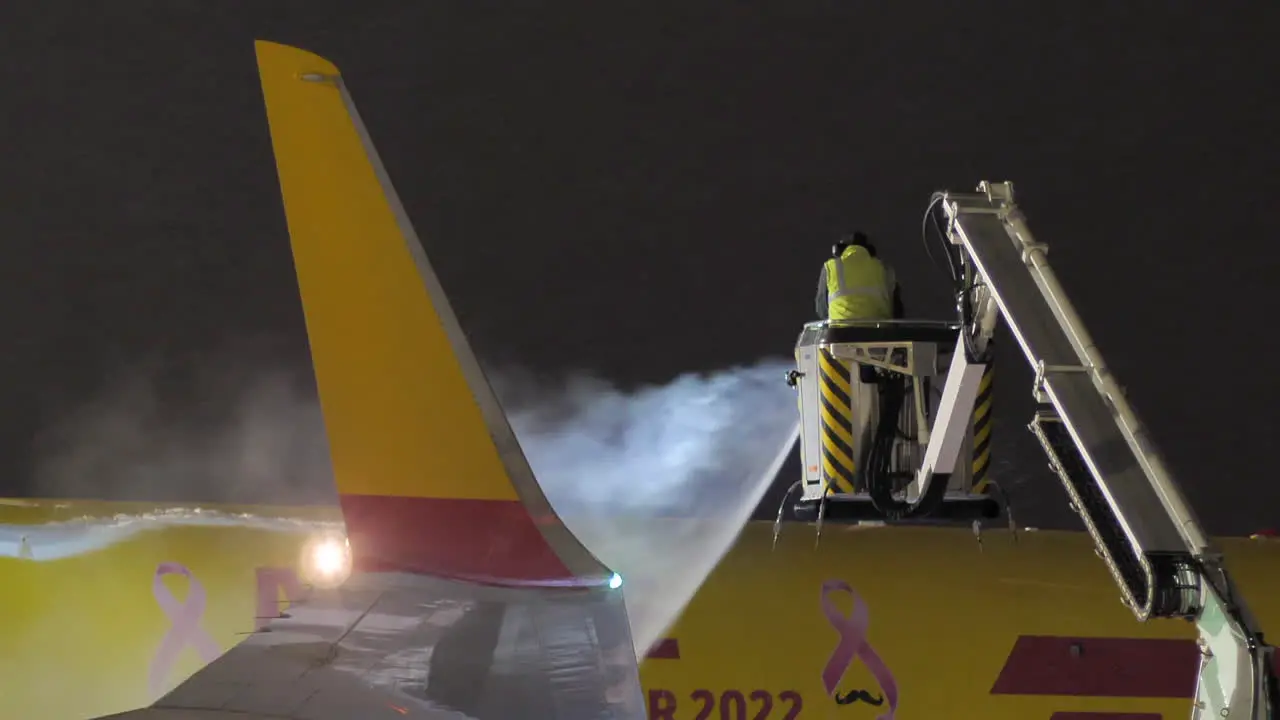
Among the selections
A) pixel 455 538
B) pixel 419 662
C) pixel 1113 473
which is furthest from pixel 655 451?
pixel 419 662

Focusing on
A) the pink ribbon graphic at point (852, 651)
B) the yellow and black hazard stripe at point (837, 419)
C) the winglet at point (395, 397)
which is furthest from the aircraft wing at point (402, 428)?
the yellow and black hazard stripe at point (837, 419)

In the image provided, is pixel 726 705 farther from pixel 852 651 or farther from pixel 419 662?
pixel 419 662

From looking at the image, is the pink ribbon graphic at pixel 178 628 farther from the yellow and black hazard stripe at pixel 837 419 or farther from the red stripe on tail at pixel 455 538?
the yellow and black hazard stripe at pixel 837 419

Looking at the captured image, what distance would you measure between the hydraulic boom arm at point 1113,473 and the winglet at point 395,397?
5.53 ft

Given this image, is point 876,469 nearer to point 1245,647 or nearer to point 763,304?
point 1245,647

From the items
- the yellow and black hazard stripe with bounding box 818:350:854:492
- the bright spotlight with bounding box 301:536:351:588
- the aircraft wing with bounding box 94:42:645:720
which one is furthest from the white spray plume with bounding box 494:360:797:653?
the aircraft wing with bounding box 94:42:645:720

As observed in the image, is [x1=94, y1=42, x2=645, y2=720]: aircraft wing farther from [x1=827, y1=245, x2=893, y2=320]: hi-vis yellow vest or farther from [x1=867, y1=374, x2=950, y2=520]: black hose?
[x1=827, y1=245, x2=893, y2=320]: hi-vis yellow vest

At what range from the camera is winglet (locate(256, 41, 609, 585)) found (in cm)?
389

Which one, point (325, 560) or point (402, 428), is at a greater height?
point (402, 428)

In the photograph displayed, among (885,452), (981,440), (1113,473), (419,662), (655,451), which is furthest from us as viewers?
(655,451)

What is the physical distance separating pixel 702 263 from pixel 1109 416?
697 centimetres

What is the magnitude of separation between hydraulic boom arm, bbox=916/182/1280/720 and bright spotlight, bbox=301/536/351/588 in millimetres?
3495

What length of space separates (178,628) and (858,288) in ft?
13.6

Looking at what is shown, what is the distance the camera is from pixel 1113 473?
3783 mm
